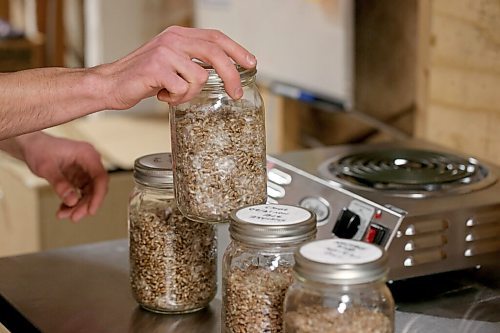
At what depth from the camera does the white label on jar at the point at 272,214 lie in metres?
1.17

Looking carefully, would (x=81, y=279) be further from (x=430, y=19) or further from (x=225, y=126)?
(x=430, y=19)

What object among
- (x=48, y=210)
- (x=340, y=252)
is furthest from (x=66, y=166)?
(x=48, y=210)

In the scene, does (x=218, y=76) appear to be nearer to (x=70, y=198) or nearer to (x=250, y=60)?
(x=250, y=60)

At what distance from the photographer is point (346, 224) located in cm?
149

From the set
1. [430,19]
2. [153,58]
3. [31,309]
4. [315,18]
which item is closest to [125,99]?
[153,58]

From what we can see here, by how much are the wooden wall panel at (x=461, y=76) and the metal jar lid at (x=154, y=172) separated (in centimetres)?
91

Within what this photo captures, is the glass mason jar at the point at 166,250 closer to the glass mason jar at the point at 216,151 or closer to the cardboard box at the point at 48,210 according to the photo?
the glass mason jar at the point at 216,151

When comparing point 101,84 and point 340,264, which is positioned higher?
point 101,84

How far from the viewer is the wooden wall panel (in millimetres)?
2059

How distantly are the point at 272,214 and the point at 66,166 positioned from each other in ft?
2.01

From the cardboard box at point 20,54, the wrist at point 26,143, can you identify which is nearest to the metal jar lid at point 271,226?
the wrist at point 26,143

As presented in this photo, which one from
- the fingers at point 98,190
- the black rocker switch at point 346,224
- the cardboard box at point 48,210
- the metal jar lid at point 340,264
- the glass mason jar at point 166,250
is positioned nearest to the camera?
the metal jar lid at point 340,264

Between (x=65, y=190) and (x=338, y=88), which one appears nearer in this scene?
(x=65, y=190)

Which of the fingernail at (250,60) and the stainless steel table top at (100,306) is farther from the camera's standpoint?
the stainless steel table top at (100,306)
